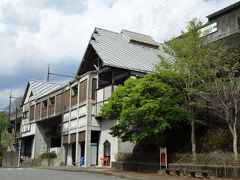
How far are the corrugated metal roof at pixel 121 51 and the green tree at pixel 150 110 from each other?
28.4ft

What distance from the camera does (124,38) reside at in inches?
1628

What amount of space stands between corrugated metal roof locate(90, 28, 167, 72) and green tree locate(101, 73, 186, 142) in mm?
8663

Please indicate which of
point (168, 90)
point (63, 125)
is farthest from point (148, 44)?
point (168, 90)

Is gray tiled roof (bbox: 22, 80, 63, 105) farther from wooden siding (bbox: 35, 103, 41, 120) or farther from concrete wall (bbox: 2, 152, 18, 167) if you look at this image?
concrete wall (bbox: 2, 152, 18, 167)

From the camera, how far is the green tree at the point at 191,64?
73.0 feet

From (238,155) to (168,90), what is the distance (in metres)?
6.40

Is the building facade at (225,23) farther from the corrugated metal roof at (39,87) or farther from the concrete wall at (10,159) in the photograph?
the concrete wall at (10,159)

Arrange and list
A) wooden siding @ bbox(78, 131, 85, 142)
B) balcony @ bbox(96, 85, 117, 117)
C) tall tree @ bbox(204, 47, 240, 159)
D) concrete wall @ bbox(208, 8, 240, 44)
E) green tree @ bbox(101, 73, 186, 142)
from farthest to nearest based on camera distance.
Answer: wooden siding @ bbox(78, 131, 85, 142) → concrete wall @ bbox(208, 8, 240, 44) → balcony @ bbox(96, 85, 117, 117) → green tree @ bbox(101, 73, 186, 142) → tall tree @ bbox(204, 47, 240, 159)

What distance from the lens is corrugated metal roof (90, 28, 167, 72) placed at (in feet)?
112

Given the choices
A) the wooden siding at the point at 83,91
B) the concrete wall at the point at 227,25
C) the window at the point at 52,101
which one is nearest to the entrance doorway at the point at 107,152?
the wooden siding at the point at 83,91

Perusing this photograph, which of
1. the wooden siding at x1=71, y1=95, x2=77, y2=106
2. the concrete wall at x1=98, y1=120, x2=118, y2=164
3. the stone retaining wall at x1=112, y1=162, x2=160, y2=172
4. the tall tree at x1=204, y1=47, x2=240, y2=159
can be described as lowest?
the stone retaining wall at x1=112, y1=162, x2=160, y2=172

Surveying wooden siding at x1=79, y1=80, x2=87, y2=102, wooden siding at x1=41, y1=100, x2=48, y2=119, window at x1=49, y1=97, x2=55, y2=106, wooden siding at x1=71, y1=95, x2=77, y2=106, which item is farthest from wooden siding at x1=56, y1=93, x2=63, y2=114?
wooden siding at x1=79, y1=80, x2=87, y2=102

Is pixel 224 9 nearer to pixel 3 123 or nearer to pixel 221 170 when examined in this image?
pixel 221 170

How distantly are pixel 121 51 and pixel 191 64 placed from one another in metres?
15.5
